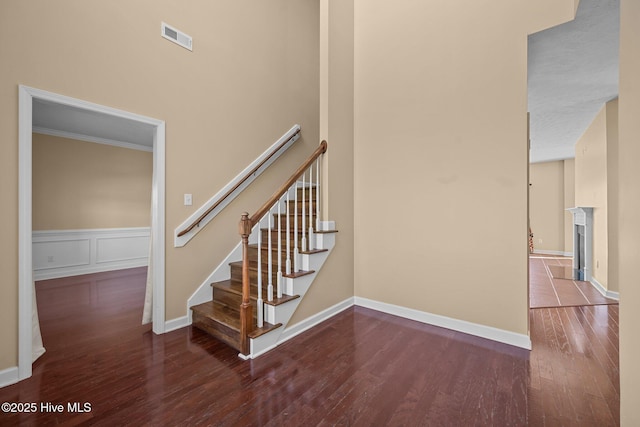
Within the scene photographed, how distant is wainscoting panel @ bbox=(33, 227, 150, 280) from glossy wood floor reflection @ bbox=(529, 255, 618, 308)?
707 centimetres

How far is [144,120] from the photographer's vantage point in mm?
2699

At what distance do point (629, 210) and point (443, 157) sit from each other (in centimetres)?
182

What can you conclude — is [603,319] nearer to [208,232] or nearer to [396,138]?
[396,138]

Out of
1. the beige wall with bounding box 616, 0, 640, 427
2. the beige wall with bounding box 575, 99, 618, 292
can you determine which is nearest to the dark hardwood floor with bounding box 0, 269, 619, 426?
the beige wall with bounding box 616, 0, 640, 427

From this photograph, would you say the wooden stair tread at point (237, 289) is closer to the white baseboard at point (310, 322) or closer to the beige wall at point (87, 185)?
the white baseboard at point (310, 322)

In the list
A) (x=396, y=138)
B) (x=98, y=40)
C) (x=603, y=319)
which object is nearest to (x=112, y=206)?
(x=98, y=40)

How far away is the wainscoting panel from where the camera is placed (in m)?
4.72

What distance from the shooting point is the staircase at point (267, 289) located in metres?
2.39

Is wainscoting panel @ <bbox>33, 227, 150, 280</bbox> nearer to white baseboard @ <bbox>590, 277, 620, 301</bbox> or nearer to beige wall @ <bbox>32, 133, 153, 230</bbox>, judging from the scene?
beige wall @ <bbox>32, 133, 153, 230</bbox>

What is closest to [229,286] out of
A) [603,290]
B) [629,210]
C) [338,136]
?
[338,136]

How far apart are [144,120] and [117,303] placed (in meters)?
2.44

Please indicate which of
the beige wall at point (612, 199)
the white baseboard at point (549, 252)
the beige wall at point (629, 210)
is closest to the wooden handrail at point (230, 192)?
the beige wall at point (629, 210)

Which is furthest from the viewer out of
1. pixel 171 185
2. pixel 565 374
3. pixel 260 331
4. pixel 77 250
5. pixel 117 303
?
pixel 77 250

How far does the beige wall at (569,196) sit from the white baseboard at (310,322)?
Result: 8022 mm
